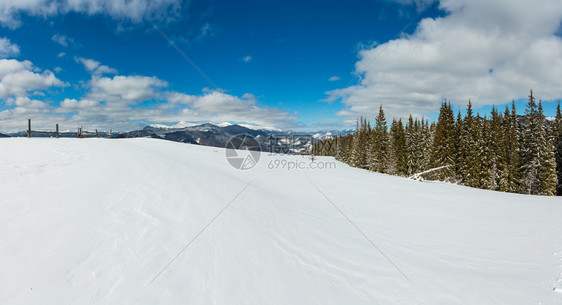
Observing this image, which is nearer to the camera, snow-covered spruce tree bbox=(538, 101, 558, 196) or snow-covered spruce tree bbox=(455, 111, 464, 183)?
snow-covered spruce tree bbox=(538, 101, 558, 196)

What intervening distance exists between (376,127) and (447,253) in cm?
4989

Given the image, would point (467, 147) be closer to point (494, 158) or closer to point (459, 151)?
point (459, 151)

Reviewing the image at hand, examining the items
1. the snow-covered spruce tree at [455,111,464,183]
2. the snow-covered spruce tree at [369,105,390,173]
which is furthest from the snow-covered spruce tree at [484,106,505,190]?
the snow-covered spruce tree at [369,105,390,173]

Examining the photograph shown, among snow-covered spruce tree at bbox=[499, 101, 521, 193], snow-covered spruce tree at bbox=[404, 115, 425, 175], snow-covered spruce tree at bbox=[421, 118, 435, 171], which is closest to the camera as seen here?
snow-covered spruce tree at bbox=[499, 101, 521, 193]

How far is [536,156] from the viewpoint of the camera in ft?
116

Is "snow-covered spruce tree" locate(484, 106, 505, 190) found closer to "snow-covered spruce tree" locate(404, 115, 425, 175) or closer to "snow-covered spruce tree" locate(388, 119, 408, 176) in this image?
"snow-covered spruce tree" locate(404, 115, 425, 175)

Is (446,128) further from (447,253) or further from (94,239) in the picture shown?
(94,239)

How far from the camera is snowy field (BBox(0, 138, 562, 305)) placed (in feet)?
Result: 12.4

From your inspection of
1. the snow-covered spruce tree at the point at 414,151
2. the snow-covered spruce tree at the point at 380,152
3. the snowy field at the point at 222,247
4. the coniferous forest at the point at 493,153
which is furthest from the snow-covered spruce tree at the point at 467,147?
the snowy field at the point at 222,247

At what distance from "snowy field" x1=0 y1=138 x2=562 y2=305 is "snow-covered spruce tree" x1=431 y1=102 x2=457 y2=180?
106ft

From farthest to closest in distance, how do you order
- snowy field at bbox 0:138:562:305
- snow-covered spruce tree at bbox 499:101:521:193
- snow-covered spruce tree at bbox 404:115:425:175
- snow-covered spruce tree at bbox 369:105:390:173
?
1. snow-covered spruce tree at bbox 369:105:390:173
2. snow-covered spruce tree at bbox 404:115:425:175
3. snow-covered spruce tree at bbox 499:101:521:193
4. snowy field at bbox 0:138:562:305

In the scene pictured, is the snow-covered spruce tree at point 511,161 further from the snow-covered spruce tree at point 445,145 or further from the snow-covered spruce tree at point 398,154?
the snow-covered spruce tree at point 398,154

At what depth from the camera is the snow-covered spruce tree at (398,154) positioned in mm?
45250

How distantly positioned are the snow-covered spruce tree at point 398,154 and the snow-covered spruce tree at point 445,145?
21.7ft
